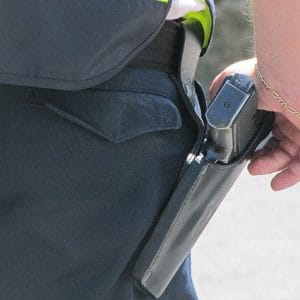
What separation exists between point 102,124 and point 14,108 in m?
0.12

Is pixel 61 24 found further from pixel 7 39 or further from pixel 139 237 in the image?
pixel 139 237

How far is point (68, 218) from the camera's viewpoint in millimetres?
1187

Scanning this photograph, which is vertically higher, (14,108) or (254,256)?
(14,108)

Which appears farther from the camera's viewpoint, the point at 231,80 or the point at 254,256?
the point at 254,256

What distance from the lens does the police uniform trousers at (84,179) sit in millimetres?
1148

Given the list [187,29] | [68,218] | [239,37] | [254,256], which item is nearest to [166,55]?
[187,29]

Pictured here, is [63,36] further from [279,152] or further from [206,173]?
[279,152]

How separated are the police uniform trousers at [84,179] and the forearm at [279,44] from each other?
0.15 meters

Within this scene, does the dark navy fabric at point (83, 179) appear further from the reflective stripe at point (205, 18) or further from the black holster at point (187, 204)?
the reflective stripe at point (205, 18)

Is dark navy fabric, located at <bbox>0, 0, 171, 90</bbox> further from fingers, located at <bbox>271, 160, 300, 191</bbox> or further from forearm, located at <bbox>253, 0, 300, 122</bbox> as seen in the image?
fingers, located at <bbox>271, 160, 300, 191</bbox>

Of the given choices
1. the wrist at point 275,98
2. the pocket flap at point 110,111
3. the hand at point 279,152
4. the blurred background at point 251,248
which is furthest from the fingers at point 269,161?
the blurred background at point 251,248

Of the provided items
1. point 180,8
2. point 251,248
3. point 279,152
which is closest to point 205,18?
point 180,8

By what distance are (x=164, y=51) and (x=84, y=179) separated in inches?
8.9

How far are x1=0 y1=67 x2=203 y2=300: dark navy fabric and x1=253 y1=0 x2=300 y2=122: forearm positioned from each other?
15cm
